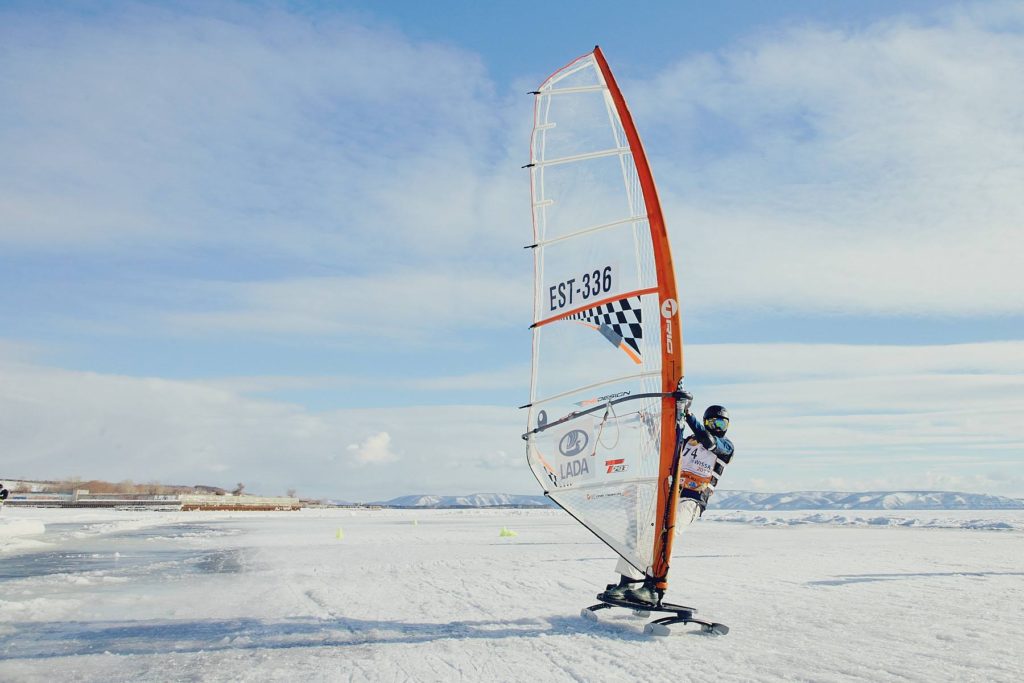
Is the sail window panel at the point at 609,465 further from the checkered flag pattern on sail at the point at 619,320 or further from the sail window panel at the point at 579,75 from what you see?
the sail window panel at the point at 579,75

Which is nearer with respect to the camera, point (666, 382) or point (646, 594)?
point (666, 382)

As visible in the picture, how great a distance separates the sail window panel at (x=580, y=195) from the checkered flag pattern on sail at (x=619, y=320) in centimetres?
79

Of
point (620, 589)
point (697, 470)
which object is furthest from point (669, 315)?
point (620, 589)

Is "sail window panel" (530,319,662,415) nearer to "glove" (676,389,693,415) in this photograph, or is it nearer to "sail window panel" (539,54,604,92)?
"glove" (676,389,693,415)

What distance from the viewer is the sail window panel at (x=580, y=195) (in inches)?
259

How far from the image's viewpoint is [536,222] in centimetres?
739

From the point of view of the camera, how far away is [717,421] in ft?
19.9

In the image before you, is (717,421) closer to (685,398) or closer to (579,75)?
(685,398)

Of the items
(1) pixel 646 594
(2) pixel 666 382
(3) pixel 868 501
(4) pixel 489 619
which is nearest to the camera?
(2) pixel 666 382

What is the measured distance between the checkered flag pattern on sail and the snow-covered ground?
7.87 ft

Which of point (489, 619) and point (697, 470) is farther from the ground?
point (697, 470)

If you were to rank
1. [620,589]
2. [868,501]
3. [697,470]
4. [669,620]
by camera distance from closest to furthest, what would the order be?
[669,620], [697,470], [620,589], [868,501]

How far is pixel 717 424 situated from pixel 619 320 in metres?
1.21

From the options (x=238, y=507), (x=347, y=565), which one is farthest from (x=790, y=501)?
(x=347, y=565)
